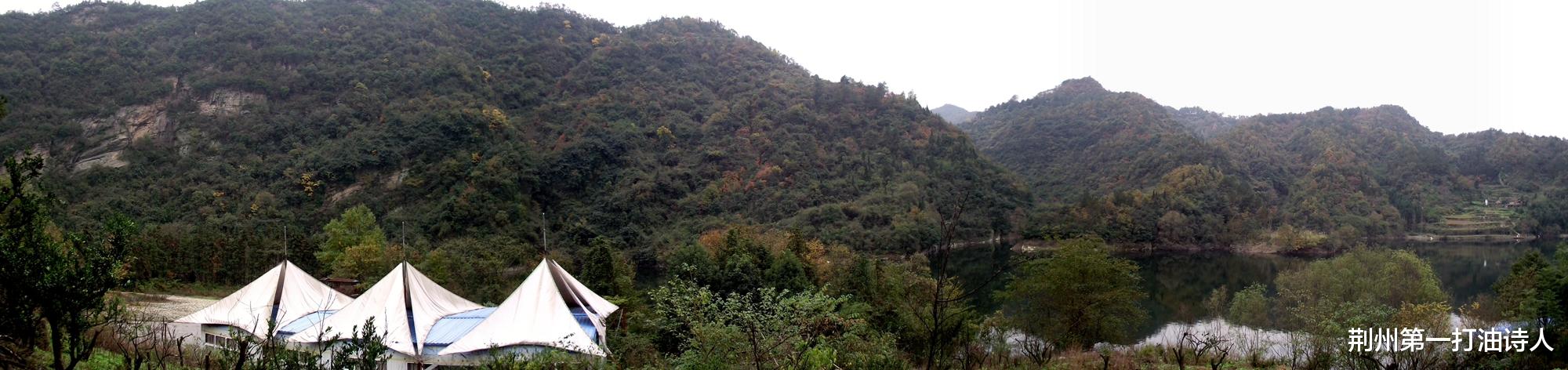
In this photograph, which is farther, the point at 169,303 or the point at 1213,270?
the point at 1213,270

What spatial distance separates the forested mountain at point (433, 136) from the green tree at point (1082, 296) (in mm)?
13346

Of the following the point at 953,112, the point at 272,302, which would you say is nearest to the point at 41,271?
the point at 272,302

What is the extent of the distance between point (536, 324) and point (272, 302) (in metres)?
6.71

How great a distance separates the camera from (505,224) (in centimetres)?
4091

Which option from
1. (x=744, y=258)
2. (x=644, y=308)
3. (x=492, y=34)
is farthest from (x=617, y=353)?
(x=492, y=34)

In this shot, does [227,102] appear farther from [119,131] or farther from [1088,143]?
[1088,143]

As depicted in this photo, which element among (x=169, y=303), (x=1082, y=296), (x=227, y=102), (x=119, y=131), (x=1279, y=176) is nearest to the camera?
(x=1082, y=296)

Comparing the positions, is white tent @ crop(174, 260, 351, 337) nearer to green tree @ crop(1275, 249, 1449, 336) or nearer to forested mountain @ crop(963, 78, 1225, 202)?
green tree @ crop(1275, 249, 1449, 336)

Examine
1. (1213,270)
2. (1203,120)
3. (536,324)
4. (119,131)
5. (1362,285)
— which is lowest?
(1213,270)

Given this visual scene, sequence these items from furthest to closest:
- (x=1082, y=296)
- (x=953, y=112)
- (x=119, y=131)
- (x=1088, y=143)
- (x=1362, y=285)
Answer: (x=953, y=112) < (x=1088, y=143) < (x=119, y=131) < (x=1362, y=285) < (x=1082, y=296)

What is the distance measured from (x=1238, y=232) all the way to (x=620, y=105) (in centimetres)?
4753

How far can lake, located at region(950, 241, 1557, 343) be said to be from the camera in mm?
27734

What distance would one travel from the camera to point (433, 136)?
4684 cm

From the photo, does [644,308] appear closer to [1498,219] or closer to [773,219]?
[773,219]
